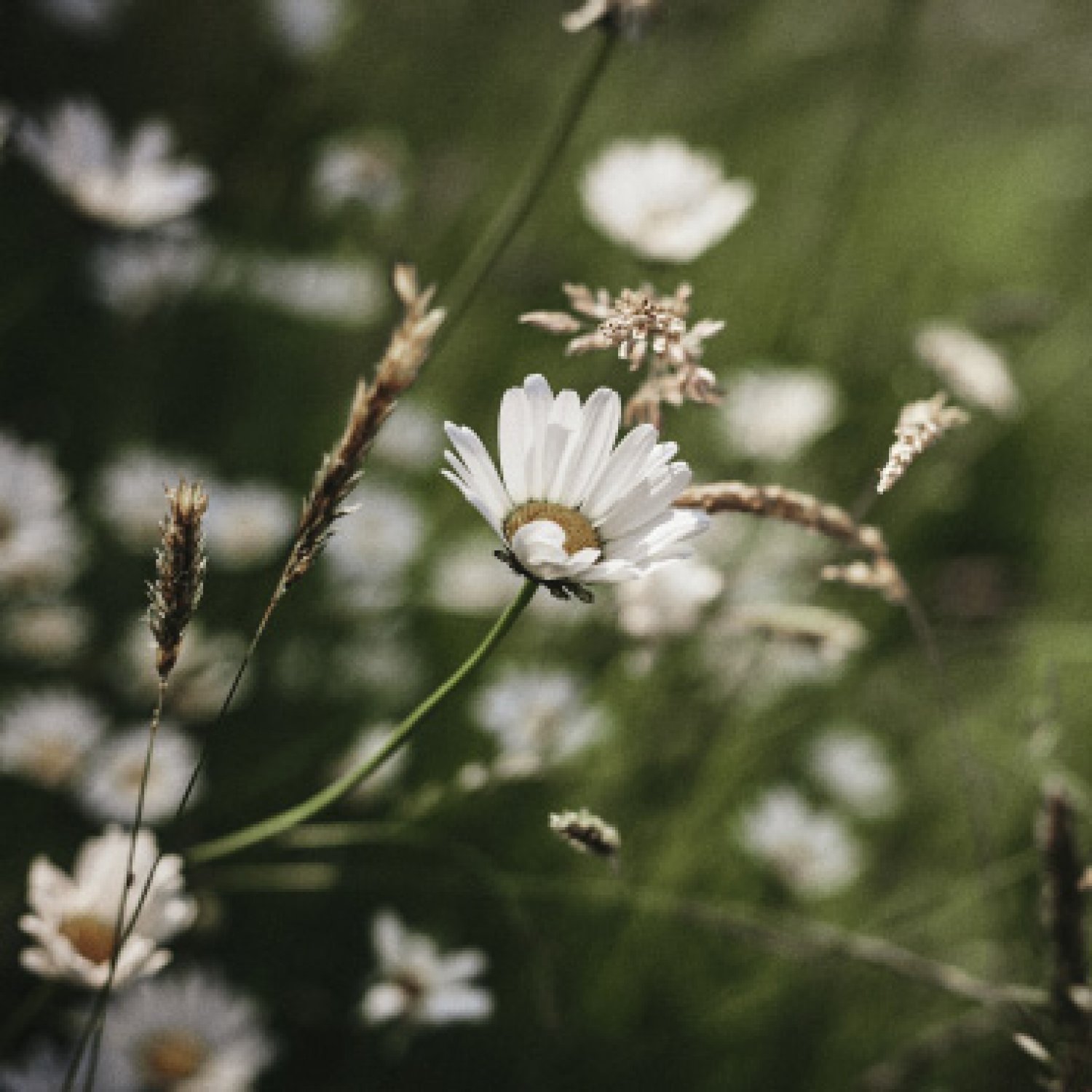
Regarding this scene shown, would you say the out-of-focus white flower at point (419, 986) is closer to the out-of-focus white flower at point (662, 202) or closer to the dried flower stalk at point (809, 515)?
the dried flower stalk at point (809, 515)

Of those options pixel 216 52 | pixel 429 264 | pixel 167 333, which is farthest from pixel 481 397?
pixel 216 52

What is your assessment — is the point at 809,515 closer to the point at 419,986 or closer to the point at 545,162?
the point at 545,162

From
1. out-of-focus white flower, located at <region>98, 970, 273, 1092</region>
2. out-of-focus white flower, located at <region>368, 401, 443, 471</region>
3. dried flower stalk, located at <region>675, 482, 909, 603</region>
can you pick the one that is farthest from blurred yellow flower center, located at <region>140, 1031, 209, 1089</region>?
out-of-focus white flower, located at <region>368, 401, 443, 471</region>

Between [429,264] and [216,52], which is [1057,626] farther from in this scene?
[216,52]

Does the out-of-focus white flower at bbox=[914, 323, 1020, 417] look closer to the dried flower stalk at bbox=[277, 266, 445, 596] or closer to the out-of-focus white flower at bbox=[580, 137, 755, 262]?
the out-of-focus white flower at bbox=[580, 137, 755, 262]

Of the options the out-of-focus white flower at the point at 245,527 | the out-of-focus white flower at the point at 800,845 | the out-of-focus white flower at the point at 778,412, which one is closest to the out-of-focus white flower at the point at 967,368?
the out-of-focus white flower at the point at 778,412

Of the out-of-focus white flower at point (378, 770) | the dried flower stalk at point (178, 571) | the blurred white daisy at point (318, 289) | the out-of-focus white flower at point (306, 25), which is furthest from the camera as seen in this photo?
the out-of-focus white flower at point (306, 25)
